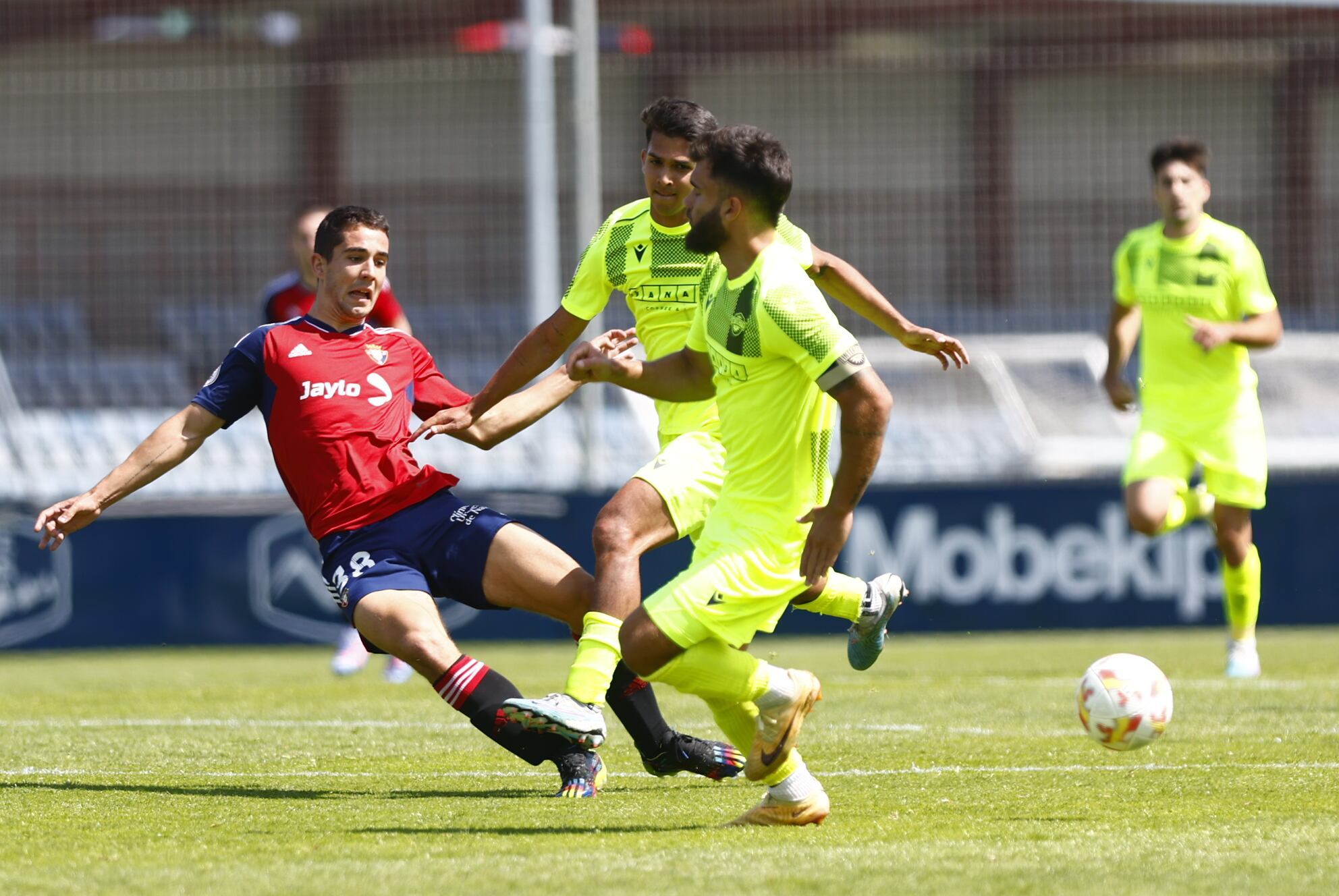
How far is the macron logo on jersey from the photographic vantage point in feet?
19.6

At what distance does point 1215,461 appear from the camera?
31.2 ft

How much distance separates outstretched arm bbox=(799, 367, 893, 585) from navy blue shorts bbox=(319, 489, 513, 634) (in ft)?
4.98

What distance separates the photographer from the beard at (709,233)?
15.8ft

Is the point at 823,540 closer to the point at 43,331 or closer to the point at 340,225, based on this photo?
the point at 340,225

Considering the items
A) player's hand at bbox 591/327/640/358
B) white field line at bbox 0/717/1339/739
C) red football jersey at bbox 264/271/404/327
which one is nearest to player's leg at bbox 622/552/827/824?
player's hand at bbox 591/327/640/358

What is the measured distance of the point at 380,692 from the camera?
923cm

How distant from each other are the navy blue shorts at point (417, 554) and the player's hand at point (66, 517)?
0.69 metres

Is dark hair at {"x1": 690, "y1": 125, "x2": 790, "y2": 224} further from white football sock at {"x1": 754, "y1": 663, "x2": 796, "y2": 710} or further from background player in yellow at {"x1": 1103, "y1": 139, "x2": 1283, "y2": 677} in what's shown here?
background player in yellow at {"x1": 1103, "y1": 139, "x2": 1283, "y2": 677}

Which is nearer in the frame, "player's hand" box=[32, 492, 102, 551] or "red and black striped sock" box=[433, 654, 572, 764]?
"red and black striped sock" box=[433, 654, 572, 764]

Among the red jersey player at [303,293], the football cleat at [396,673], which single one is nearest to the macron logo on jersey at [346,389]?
the red jersey player at [303,293]

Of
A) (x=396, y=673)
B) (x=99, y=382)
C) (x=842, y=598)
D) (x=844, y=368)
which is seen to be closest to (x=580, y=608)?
(x=842, y=598)

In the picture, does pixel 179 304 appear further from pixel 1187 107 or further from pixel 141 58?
pixel 1187 107

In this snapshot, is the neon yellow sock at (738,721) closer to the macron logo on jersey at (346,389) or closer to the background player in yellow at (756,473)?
the background player in yellow at (756,473)

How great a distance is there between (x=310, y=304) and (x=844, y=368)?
5.52 m
